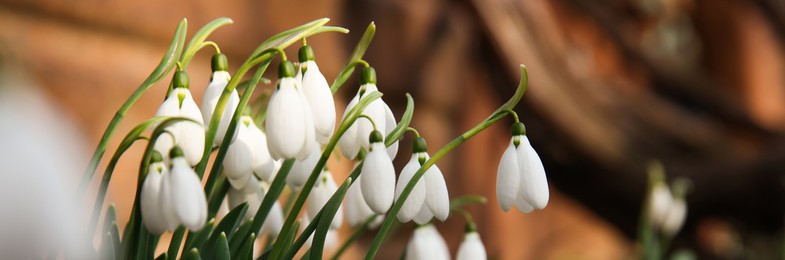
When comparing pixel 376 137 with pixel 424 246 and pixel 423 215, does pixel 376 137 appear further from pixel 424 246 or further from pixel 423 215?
pixel 424 246

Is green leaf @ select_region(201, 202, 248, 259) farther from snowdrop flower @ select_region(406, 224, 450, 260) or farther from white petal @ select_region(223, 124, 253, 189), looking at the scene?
snowdrop flower @ select_region(406, 224, 450, 260)

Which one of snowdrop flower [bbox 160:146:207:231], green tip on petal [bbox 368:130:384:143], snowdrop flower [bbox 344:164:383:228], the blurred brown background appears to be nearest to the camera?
snowdrop flower [bbox 160:146:207:231]

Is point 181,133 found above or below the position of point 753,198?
above

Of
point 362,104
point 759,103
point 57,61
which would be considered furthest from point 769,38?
point 362,104

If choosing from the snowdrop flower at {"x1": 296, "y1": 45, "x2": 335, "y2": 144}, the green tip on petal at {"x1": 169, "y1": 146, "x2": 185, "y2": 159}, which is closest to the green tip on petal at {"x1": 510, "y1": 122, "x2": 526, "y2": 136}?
the snowdrop flower at {"x1": 296, "y1": 45, "x2": 335, "y2": 144}

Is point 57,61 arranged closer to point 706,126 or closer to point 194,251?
point 194,251
